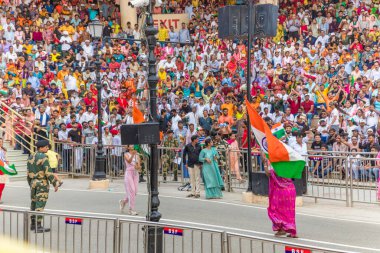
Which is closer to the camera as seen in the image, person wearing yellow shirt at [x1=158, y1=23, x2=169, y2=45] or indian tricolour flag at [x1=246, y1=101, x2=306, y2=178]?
indian tricolour flag at [x1=246, y1=101, x2=306, y2=178]

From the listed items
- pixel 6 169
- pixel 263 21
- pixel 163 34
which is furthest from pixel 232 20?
pixel 163 34

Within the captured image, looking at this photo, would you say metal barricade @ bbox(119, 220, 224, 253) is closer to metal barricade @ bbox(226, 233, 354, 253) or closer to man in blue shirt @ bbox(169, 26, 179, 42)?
metal barricade @ bbox(226, 233, 354, 253)

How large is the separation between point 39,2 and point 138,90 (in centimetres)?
926

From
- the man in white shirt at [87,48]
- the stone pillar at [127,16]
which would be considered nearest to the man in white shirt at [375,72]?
the man in white shirt at [87,48]

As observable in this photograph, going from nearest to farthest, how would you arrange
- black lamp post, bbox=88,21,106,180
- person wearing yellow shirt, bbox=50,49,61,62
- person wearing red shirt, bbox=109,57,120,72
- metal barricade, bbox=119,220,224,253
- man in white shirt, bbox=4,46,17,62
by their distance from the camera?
metal barricade, bbox=119,220,224,253
black lamp post, bbox=88,21,106,180
man in white shirt, bbox=4,46,17,62
person wearing red shirt, bbox=109,57,120,72
person wearing yellow shirt, bbox=50,49,61,62

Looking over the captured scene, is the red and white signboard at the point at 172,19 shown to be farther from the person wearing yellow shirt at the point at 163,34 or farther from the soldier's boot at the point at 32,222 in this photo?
the soldier's boot at the point at 32,222

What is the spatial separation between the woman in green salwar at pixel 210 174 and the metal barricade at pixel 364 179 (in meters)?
3.43

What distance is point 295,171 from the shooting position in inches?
557

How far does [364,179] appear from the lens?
18281mm

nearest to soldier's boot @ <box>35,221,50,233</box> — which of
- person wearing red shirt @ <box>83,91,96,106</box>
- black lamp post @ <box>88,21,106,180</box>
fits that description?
black lamp post @ <box>88,21,106,180</box>

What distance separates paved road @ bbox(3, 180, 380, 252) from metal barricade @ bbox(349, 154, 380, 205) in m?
0.29

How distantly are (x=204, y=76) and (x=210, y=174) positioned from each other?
421 inches

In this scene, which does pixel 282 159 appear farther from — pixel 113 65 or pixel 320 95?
pixel 113 65

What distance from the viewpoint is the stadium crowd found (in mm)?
24438
